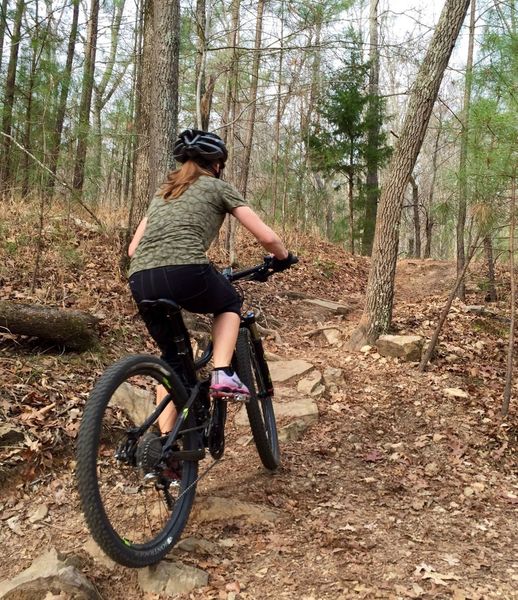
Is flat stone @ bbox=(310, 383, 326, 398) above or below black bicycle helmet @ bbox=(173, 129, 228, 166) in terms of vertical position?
below

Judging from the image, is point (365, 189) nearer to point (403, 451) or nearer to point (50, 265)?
point (50, 265)

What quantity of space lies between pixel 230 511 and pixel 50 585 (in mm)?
1137

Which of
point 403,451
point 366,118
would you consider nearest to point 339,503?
point 403,451

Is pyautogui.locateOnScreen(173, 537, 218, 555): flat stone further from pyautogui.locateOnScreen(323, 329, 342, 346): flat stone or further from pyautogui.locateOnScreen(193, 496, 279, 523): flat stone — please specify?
pyautogui.locateOnScreen(323, 329, 342, 346): flat stone

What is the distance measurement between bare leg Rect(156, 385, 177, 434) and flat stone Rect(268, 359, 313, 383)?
9.61ft

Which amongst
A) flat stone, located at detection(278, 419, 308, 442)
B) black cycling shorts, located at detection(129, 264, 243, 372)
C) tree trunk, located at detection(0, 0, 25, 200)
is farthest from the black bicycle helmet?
tree trunk, located at detection(0, 0, 25, 200)

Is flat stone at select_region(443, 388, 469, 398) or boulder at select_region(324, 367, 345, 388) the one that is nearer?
flat stone at select_region(443, 388, 469, 398)

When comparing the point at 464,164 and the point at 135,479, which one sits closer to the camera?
the point at 135,479

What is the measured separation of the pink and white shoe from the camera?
272 centimetres

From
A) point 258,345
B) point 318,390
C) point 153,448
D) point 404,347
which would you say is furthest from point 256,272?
point 404,347

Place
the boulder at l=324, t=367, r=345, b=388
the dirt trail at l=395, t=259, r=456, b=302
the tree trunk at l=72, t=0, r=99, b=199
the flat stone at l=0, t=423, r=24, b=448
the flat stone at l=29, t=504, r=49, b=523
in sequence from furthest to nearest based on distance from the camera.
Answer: the dirt trail at l=395, t=259, r=456, b=302, the tree trunk at l=72, t=0, r=99, b=199, the boulder at l=324, t=367, r=345, b=388, the flat stone at l=0, t=423, r=24, b=448, the flat stone at l=29, t=504, r=49, b=523

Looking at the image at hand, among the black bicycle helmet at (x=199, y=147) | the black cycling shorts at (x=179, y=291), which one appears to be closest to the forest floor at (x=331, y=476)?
the black cycling shorts at (x=179, y=291)

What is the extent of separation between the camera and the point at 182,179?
2.76 m

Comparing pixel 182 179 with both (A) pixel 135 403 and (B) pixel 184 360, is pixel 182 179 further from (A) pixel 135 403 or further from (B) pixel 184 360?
(A) pixel 135 403
